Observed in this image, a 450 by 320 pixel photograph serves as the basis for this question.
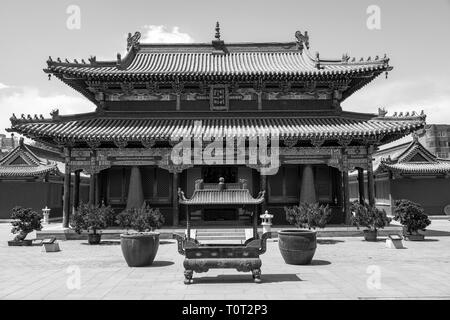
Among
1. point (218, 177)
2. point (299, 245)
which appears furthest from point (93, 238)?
point (299, 245)

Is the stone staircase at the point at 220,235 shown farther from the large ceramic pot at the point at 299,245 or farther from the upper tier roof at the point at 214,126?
the large ceramic pot at the point at 299,245

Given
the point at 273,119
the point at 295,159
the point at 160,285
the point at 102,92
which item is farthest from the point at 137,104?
the point at 160,285

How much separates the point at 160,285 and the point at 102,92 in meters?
13.7

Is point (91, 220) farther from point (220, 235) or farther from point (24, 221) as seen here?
point (220, 235)

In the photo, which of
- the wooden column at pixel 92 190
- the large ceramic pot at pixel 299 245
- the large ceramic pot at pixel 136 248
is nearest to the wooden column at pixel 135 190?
the wooden column at pixel 92 190

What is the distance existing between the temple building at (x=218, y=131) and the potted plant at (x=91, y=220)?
7.53ft

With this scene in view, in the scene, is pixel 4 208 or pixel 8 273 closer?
pixel 8 273

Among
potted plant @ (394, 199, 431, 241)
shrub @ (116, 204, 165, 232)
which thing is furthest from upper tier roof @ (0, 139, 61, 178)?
potted plant @ (394, 199, 431, 241)

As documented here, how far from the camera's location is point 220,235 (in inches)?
631

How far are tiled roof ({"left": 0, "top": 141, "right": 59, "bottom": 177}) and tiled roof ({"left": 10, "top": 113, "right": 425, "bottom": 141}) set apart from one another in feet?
37.6

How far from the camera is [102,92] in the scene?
18891mm

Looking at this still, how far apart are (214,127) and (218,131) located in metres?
0.67

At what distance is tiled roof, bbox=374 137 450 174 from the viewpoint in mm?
26922
